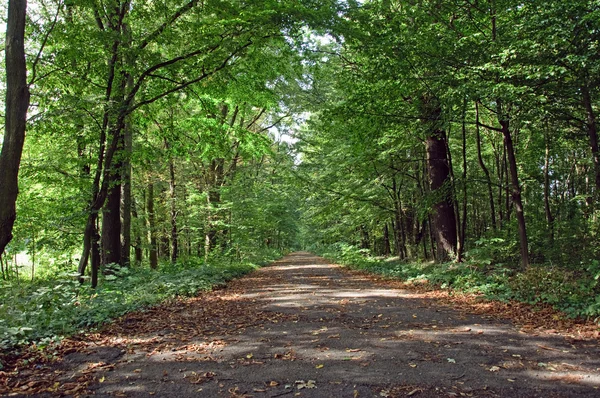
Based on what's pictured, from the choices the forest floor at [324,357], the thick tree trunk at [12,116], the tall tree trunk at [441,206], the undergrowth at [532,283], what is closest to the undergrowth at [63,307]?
the forest floor at [324,357]

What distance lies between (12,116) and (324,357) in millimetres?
5202

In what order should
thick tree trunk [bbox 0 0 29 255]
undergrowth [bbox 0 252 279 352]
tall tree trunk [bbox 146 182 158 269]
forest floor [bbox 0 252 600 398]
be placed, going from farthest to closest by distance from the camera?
tall tree trunk [bbox 146 182 158 269], thick tree trunk [bbox 0 0 29 255], undergrowth [bbox 0 252 279 352], forest floor [bbox 0 252 600 398]

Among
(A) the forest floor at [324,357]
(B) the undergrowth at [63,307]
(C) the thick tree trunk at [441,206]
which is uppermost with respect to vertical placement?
(C) the thick tree trunk at [441,206]

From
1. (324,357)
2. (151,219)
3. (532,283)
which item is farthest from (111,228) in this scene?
(532,283)

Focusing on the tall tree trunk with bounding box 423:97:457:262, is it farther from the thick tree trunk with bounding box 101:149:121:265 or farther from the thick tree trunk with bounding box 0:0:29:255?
the thick tree trunk with bounding box 0:0:29:255

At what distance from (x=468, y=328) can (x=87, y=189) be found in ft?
33.8

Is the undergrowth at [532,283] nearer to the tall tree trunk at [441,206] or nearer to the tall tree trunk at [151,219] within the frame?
the tall tree trunk at [441,206]

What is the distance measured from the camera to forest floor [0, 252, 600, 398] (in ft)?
11.3

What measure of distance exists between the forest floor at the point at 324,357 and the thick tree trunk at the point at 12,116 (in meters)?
1.96

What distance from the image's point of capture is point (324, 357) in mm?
4289

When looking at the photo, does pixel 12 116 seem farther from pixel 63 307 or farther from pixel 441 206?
pixel 441 206

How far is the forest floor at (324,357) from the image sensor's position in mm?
3430

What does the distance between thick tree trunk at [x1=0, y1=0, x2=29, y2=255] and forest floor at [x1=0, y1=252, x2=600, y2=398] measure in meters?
1.96

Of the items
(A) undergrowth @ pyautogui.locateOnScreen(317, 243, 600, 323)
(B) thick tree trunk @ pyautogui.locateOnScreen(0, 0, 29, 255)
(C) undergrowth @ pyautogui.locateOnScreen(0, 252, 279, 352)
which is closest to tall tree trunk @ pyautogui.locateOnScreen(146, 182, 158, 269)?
(C) undergrowth @ pyautogui.locateOnScreen(0, 252, 279, 352)
